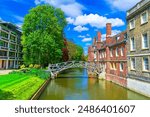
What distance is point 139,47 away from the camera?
1945 cm

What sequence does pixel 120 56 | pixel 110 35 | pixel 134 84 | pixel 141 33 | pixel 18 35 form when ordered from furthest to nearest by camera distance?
pixel 18 35, pixel 110 35, pixel 120 56, pixel 134 84, pixel 141 33

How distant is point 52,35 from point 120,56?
1571 centimetres

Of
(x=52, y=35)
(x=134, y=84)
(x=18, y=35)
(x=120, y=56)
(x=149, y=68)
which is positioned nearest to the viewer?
(x=149, y=68)

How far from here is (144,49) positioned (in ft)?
60.2

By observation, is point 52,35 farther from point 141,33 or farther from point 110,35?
point 141,33

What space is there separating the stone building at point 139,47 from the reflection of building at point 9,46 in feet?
114

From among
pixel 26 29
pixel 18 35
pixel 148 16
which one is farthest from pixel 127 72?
pixel 18 35

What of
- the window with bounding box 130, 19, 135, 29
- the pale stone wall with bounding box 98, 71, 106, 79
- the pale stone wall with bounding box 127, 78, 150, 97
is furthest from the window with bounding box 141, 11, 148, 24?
the pale stone wall with bounding box 98, 71, 106, 79

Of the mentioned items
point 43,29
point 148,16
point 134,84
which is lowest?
point 134,84

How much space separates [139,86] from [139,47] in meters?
3.97

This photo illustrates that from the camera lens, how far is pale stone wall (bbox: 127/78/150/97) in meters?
17.5

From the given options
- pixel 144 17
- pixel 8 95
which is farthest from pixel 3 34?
pixel 144 17

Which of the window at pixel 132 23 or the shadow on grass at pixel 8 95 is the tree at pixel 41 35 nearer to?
the window at pixel 132 23

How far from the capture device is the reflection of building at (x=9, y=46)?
48578mm
